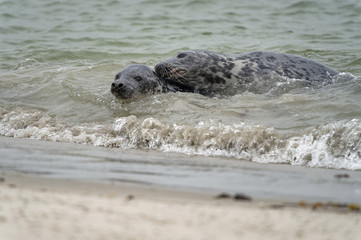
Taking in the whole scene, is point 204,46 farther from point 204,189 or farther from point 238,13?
point 204,189

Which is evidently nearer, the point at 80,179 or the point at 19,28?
the point at 80,179

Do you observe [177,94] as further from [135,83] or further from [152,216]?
[152,216]

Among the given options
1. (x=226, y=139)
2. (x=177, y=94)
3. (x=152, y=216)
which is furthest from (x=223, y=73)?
(x=152, y=216)

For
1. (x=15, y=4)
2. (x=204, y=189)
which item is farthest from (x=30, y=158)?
(x=15, y=4)

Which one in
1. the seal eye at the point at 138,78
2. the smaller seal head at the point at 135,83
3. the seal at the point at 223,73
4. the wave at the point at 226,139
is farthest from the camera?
the seal at the point at 223,73

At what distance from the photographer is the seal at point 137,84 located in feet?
21.1

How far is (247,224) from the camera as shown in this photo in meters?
2.20

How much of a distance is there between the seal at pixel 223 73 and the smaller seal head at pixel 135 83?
23 centimetres

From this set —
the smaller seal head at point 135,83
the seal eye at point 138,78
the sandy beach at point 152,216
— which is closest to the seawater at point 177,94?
the smaller seal head at point 135,83

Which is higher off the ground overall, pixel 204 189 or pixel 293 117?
pixel 204 189

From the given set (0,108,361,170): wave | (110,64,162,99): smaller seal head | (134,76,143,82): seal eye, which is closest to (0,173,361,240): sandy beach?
(0,108,361,170): wave

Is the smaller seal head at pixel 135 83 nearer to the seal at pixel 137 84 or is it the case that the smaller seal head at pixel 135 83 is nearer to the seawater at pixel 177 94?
the seal at pixel 137 84

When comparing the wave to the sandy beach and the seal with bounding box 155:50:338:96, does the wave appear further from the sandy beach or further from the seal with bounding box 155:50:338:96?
the sandy beach

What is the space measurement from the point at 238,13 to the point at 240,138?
9312 mm
